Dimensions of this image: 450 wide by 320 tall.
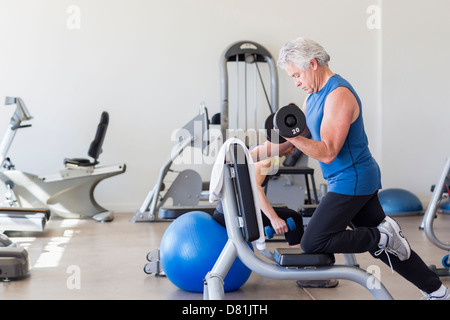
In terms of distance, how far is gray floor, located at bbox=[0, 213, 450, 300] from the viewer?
9.70ft

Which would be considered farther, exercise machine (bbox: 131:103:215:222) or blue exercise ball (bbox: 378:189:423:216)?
blue exercise ball (bbox: 378:189:423:216)

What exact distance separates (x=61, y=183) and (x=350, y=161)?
3.80 meters

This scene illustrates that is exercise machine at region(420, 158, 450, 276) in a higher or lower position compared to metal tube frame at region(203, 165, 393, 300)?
lower

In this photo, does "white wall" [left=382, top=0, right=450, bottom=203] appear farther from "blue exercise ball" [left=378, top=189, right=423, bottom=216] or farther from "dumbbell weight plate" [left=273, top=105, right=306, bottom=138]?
"dumbbell weight plate" [left=273, top=105, right=306, bottom=138]

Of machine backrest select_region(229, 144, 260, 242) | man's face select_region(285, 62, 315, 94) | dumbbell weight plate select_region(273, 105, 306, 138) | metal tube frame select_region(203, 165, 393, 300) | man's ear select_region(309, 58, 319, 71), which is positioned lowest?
metal tube frame select_region(203, 165, 393, 300)

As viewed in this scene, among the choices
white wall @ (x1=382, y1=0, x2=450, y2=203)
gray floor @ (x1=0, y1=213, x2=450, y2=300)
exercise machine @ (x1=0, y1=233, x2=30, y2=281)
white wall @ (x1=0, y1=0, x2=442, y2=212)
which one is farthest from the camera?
white wall @ (x1=382, y1=0, x2=450, y2=203)

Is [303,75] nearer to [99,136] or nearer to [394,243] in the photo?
[394,243]

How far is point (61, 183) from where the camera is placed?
18.1 feet

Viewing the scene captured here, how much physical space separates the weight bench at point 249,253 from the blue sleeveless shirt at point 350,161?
287mm

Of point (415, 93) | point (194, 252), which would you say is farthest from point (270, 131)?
point (415, 93)

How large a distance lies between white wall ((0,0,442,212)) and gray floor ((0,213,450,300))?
127cm

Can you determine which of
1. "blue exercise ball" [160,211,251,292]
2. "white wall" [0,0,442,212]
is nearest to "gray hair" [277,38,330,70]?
"blue exercise ball" [160,211,251,292]

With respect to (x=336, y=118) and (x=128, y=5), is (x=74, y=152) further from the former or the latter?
(x=336, y=118)
